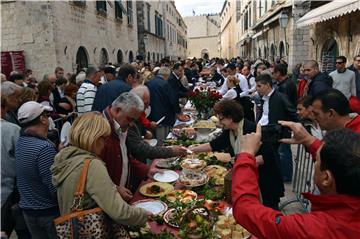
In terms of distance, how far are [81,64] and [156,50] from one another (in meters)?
17.5

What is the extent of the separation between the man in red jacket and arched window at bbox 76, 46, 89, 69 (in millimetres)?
12164

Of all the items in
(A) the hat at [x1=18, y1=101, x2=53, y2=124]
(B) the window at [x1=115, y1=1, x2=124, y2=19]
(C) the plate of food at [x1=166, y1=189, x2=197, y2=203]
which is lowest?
(C) the plate of food at [x1=166, y1=189, x2=197, y2=203]

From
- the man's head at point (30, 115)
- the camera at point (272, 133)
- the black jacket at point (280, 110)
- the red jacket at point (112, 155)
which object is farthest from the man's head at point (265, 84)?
the man's head at point (30, 115)

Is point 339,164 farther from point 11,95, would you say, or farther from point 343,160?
point 11,95

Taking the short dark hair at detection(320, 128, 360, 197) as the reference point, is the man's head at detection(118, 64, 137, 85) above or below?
above

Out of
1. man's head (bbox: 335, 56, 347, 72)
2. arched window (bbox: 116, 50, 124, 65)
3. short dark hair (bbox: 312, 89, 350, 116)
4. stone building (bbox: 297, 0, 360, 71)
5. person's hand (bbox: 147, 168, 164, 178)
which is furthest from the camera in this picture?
arched window (bbox: 116, 50, 124, 65)

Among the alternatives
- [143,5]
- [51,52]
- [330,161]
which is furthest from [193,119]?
[143,5]

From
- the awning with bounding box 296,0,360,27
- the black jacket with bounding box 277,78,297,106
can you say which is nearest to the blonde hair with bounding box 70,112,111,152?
the black jacket with bounding box 277,78,297,106

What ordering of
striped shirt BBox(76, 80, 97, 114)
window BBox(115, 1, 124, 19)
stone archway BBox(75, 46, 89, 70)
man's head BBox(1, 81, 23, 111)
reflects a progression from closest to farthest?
1. man's head BBox(1, 81, 23, 111)
2. striped shirt BBox(76, 80, 97, 114)
3. stone archway BBox(75, 46, 89, 70)
4. window BBox(115, 1, 124, 19)

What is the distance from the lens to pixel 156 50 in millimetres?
29875

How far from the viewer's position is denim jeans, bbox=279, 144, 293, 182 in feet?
18.3

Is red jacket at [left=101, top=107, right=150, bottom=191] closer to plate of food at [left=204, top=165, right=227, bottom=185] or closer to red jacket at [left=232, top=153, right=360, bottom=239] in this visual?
plate of food at [left=204, top=165, right=227, bottom=185]

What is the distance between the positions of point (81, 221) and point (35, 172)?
0.97m

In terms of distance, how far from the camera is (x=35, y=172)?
2.72 meters
